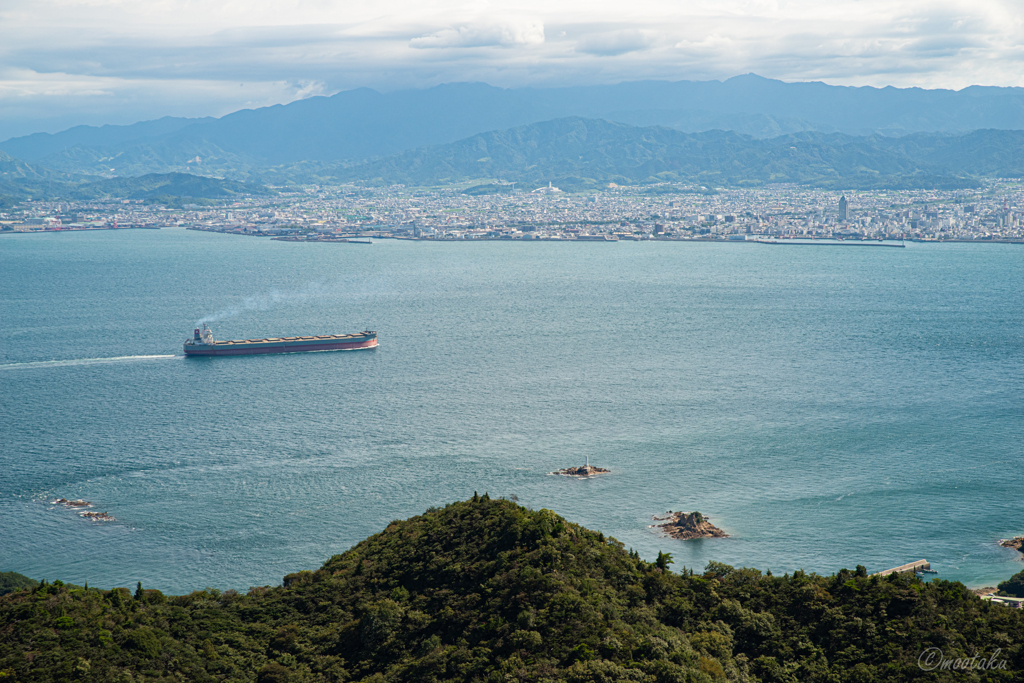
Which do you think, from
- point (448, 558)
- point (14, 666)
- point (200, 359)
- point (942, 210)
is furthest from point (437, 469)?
point (942, 210)

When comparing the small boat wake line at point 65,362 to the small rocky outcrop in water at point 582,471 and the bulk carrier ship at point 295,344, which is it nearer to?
the bulk carrier ship at point 295,344

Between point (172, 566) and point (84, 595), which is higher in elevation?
point (84, 595)

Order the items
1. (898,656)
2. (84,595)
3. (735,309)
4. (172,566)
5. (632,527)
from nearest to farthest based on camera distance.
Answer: (898,656) < (84,595) < (172,566) < (632,527) < (735,309)

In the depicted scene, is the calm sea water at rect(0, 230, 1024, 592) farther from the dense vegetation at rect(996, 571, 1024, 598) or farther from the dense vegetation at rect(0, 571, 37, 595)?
the dense vegetation at rect(0, 571, 37, 595)

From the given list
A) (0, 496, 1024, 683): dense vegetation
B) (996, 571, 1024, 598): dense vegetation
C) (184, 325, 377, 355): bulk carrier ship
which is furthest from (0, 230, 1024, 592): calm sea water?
(0, 496, 1024, 683): dense vegetation

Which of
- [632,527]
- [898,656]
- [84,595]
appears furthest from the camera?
[632,527]

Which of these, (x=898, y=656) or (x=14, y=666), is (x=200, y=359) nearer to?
(x=14, y=666)
